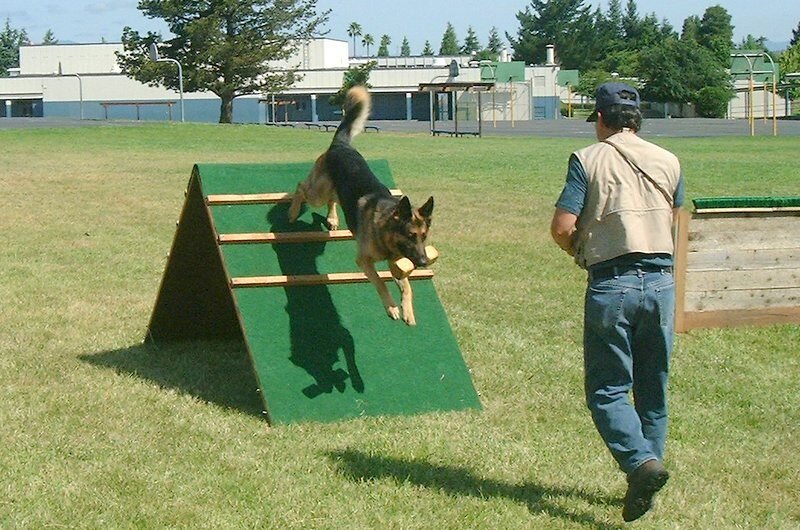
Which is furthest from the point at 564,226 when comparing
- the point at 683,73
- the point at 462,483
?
the point at 683,73

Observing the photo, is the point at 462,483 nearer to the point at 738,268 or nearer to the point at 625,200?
the point at 625,200

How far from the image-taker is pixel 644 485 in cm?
505

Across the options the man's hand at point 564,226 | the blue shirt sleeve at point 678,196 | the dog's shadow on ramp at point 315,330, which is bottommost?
the dog's shadow on ramp at point 315,330

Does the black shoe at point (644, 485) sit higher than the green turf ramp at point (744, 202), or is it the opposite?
the green turf ramp at point (744, 202)

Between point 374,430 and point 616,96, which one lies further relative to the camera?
point 374,430

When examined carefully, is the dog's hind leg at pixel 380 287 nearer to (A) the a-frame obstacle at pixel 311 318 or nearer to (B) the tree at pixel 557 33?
(A) the a-frame obstacle at pixel 311 318

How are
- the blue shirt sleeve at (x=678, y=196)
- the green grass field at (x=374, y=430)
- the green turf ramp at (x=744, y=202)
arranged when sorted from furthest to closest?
the green turf ramp at (x=744, y=202)
the green grass field at (x=374, y=430)
the blue shirt sleeve at (x=678, y=196)

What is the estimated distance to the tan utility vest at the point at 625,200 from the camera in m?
5.06

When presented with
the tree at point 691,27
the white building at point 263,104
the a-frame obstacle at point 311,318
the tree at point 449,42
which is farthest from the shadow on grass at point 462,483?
the tree at point 449,42

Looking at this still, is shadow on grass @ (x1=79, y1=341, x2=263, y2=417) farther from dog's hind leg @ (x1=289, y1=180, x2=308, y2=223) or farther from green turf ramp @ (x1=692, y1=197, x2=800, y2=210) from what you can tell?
green turf ramp @ (x1=692, y1=197, x2=800, y2=210)

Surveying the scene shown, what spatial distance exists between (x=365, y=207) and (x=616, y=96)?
2.66m

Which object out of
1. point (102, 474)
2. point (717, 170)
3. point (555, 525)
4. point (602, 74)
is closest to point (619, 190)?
point (555, 525)

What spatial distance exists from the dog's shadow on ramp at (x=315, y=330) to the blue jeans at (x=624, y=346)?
7.80 ft

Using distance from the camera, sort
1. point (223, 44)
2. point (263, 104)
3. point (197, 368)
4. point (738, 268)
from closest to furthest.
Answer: point (197, 368) → point (738, 268) → point (223, 44) → point (263, 104)
